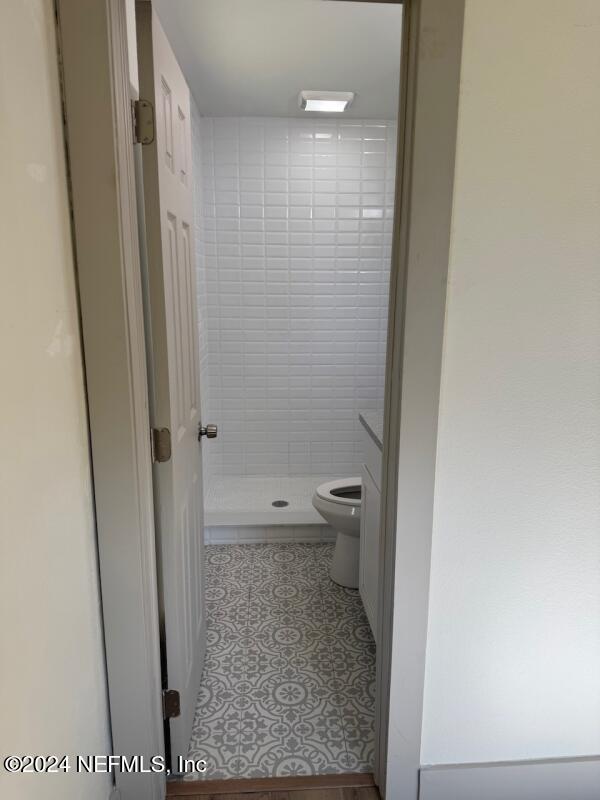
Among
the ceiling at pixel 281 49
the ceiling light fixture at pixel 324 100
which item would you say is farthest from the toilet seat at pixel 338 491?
the ceiling light fixture at pixel 324 100

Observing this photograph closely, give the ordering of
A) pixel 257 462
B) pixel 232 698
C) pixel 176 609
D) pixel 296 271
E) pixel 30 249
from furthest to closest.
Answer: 1. pixel 257 462
2. pixel 296 271
3. pixel 232 698
4. pixel 176 609
5. pixel 30 249

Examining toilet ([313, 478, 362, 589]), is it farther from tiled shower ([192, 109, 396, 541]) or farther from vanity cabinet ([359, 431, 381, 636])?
tiled shower ([192, 109, 396, 541])

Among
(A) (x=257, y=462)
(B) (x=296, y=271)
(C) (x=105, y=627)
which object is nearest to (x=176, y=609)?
(C) (x=105, y=627)

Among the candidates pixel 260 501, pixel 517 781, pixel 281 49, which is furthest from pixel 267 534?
pixel 281 49

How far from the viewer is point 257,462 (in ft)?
11.5

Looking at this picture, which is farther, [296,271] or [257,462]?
[257,462]

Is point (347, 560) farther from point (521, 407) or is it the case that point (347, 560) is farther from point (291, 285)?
point (291, 285)

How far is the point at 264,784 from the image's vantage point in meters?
1.45

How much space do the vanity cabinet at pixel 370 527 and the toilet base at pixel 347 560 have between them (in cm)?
28

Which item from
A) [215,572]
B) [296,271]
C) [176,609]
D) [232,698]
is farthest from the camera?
[296,271]

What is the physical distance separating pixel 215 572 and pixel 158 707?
121 centimetres

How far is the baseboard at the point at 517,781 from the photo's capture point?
1.36 m

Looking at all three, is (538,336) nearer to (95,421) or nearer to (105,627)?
(95,421)

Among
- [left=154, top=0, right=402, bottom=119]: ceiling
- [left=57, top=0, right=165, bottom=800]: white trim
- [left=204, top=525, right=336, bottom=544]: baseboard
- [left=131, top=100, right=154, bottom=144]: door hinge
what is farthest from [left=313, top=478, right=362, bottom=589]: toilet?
[left=154, top=0, right=402, bottom=119]: ceiling
